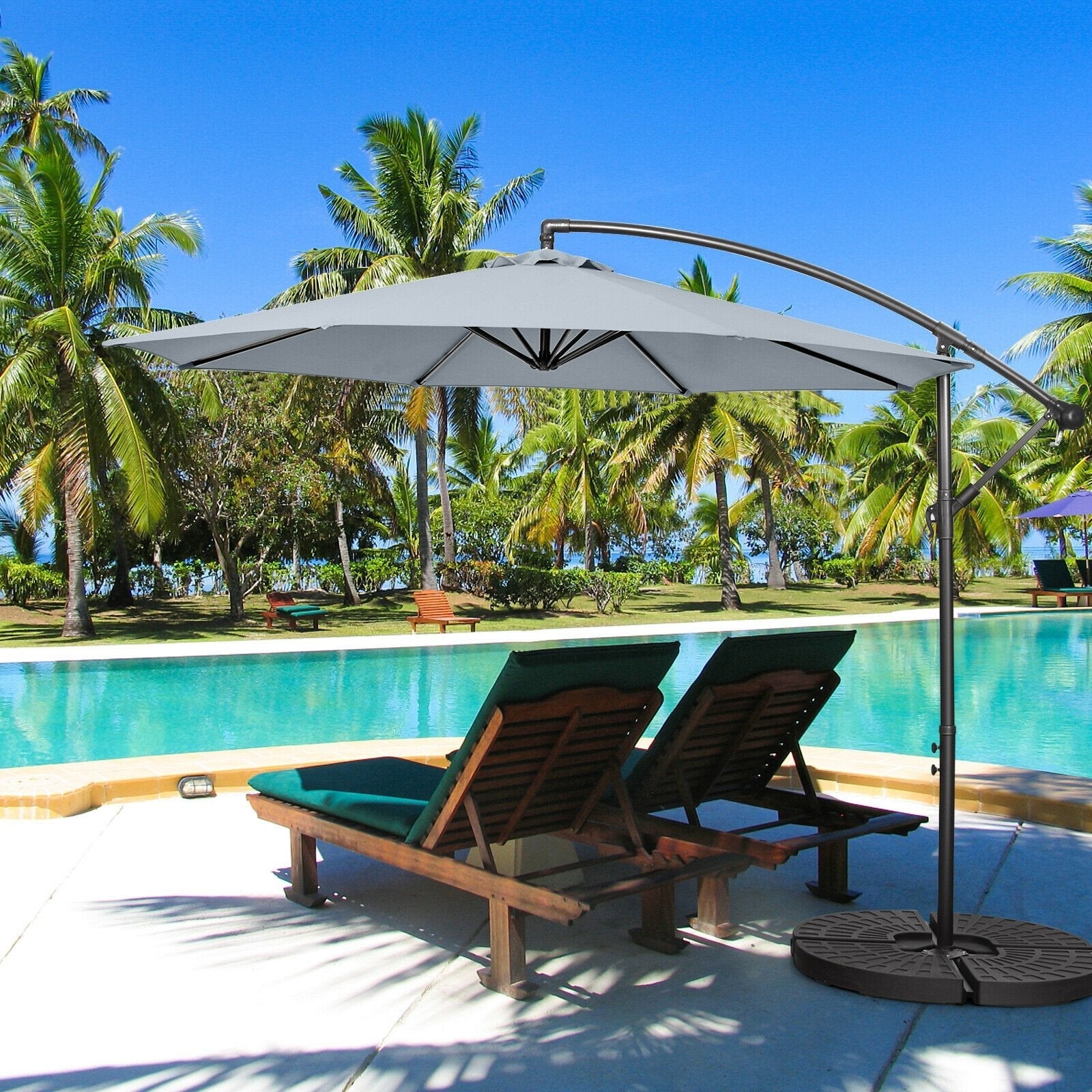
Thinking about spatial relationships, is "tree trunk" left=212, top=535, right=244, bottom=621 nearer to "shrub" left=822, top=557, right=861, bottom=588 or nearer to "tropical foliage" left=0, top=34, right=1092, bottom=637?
"tropical foliage" left=0, top=34, right=1092, bottom=637

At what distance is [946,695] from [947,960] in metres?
0.77

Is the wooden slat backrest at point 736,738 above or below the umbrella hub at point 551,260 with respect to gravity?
below

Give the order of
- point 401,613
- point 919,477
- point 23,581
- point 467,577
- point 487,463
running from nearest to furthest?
point 401,613 < point 23,581 < point 467,577 < point 919,477 < point 487,463

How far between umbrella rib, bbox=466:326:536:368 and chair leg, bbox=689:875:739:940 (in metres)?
2.54

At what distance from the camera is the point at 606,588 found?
23.7m

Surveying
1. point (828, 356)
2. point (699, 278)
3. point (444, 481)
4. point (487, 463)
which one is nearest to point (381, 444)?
point (444, 481)

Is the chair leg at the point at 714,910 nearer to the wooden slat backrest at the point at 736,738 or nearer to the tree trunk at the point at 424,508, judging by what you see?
the wooden slat backrest at the point at 736,738

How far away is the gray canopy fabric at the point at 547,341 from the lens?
3.32 metres

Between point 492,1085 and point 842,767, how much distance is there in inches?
146

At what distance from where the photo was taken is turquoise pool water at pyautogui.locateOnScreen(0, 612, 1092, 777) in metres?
9.41

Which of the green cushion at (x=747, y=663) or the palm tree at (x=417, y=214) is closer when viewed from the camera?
the green cushion at (x=747, y=663)

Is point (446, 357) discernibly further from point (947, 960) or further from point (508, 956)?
point (947, 960)

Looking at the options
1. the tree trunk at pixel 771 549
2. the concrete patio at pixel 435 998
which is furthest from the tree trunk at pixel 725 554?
the concrete patio at pixel 435 998

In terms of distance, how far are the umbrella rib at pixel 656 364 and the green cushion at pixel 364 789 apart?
2168mm
